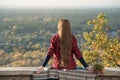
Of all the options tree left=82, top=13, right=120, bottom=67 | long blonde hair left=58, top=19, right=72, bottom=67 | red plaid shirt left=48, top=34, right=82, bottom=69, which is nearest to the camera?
long blonde hair left=58, top=19, right=72, bottom=67

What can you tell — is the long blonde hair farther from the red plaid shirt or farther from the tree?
the tree

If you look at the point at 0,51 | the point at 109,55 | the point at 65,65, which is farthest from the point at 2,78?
the point at 0,51

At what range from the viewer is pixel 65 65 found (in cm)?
438

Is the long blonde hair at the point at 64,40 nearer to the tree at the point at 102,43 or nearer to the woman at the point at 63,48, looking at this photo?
the woman at the point at 63,48

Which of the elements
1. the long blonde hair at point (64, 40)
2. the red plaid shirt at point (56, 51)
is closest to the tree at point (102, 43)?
the red plaid shirt at point (56, 51)

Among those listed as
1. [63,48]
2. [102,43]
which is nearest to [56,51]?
[63,48]

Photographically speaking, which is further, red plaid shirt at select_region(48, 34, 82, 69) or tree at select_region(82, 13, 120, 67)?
tree at select_region(82, 13, 120, 67)

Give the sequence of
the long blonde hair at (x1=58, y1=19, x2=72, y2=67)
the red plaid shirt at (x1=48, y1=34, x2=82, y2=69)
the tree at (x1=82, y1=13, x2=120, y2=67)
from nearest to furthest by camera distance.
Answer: the long blonde hair at (x1=58, y1=19, x2=72, y2=67) → the red plaid shirt at (x1=48, y1=34, x2=82, y2=69) → the tree at (x1=82, y1=13, x2=120, y2=67)

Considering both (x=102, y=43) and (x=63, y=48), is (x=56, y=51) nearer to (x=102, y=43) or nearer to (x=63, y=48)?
(x=63, y=48)

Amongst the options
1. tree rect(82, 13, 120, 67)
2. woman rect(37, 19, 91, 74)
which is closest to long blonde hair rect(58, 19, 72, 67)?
woman rect(37, 19, 91, 74)

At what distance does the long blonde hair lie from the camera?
4.28m

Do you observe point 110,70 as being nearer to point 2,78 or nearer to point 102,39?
point 2,78

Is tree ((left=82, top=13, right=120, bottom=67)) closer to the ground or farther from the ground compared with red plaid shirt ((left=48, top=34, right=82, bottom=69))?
closer to the ground

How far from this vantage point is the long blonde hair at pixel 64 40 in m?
4.28
